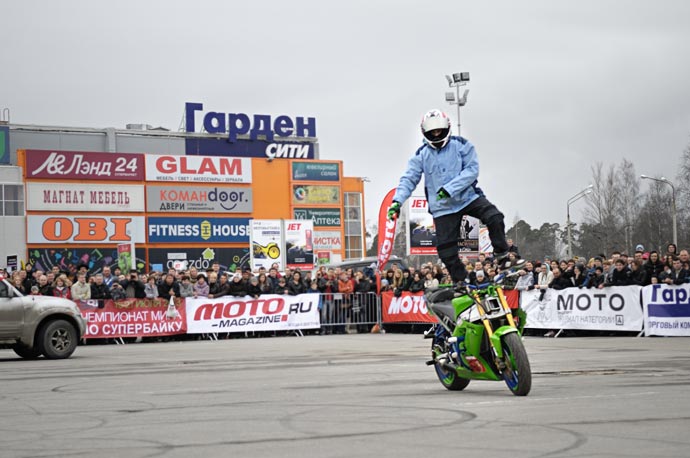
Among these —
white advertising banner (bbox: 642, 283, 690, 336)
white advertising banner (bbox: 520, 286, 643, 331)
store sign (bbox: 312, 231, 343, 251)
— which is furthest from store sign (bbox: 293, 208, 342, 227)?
white advertising banner (bbox: 642, 283, 690, 336)

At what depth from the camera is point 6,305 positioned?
1814 cm

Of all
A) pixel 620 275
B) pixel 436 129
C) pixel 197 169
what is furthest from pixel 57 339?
pixel 197 169

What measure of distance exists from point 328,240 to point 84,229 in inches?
816

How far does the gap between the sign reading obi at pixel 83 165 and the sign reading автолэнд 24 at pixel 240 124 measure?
10200 mm

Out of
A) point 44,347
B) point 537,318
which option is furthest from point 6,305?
point 537,318

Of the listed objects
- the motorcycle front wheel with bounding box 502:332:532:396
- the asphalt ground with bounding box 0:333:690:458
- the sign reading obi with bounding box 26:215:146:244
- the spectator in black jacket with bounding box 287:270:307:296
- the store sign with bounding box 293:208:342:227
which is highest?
the store sign with bounding box 293:208:342:227

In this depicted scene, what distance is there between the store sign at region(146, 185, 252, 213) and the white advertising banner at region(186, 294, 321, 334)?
48814 millimetres

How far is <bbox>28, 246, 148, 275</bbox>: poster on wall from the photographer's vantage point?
7088 centimetres

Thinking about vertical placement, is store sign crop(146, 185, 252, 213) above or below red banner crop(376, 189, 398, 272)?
above

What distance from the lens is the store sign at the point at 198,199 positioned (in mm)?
76062

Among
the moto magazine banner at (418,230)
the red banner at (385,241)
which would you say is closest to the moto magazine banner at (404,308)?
the red banner at (385,241)

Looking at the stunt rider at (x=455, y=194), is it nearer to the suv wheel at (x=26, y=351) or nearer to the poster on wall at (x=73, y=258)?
the suv wheel at (x=26, y=351)

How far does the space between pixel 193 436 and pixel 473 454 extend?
6.10 ft

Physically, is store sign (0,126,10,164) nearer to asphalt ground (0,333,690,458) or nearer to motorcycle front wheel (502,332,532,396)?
asphalt ground (0,333,690,458)
